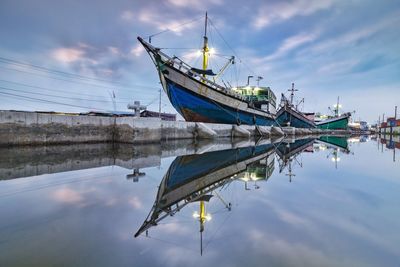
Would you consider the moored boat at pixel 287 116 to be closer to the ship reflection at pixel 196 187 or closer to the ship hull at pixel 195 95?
the ship hull at pixel 195 95

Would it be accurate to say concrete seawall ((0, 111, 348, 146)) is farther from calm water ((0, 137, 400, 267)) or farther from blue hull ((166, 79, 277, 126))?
calm water ((0, 137, 400, 267))

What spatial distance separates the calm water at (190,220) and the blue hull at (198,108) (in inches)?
498

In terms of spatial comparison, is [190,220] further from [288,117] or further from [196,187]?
[288,117]

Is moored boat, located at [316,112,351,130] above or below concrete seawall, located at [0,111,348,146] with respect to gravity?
above

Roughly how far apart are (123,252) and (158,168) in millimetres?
4326

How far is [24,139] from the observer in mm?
8789

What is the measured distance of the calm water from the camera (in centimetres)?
198

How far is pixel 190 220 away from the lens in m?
2.86

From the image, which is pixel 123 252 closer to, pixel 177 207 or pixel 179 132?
pixel 177 207

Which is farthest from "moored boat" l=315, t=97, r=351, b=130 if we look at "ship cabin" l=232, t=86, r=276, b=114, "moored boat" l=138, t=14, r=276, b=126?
"moored boat" l=138, t=14, r=276, b=126

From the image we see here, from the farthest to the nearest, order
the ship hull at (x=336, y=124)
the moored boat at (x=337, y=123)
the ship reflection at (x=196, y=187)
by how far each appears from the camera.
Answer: the ship hull at (x=336, y=124) → the moored boat at (x=337, y=123) → the ship reflection at (x=196, y=187)

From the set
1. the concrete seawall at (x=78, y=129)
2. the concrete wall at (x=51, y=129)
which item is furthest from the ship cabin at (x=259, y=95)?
the concrete wall at (x=51, y=129)

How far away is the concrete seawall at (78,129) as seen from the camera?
857cm

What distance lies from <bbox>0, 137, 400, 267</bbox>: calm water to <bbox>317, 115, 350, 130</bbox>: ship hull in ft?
206
